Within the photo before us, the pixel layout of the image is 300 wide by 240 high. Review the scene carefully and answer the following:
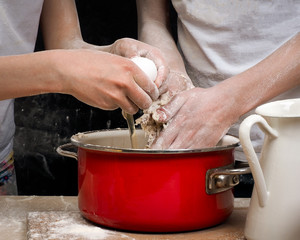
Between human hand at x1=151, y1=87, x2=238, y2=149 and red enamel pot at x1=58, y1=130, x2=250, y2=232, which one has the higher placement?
human hand at x1=151, y1=87, x2=238, y2=149

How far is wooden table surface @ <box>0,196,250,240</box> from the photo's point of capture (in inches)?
38.4

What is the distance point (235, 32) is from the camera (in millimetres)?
1358

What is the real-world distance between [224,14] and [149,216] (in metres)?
0.64

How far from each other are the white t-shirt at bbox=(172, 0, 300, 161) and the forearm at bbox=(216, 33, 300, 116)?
0.13 meters

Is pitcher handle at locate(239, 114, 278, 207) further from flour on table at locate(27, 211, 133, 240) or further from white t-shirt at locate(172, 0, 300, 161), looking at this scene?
white t-shirt at locate(172, 0, 300, 161)

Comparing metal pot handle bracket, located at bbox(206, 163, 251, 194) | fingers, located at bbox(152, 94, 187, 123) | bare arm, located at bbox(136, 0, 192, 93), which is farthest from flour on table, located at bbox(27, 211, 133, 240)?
bare arm, located at bbox(136, 0, 192, 93)

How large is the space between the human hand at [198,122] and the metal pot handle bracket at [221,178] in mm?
178

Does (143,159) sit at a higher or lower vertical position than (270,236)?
higher

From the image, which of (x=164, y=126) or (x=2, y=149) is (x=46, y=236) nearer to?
(x=164, y=126)

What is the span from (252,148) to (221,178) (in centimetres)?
16

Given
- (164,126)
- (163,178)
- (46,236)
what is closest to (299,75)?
(164,126)

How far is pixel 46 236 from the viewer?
0.96 meters

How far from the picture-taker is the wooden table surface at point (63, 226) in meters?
0.98

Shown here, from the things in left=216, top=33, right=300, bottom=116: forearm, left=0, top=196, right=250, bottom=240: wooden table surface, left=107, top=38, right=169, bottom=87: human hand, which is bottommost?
left=0, top=196, right=250, bottom=240: wooden table surface
